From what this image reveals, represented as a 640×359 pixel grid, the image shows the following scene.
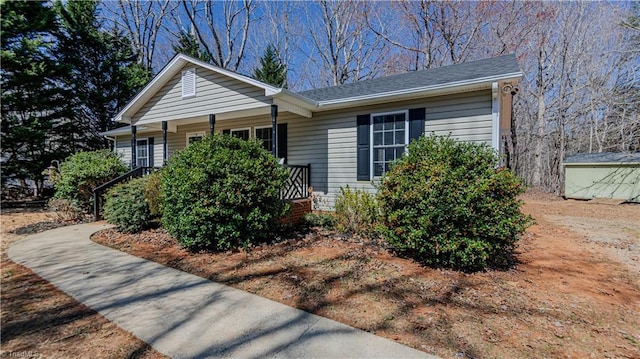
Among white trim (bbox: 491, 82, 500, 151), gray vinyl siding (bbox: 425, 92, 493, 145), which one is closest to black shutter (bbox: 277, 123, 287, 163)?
gray vinyl siding (bbox: 425, 92, 493, 145)

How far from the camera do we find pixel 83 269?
433cm

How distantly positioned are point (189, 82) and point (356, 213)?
6.56m

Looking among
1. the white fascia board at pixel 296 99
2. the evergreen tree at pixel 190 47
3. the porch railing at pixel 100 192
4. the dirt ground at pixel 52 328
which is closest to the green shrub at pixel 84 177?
the porch railing at pixel 100 192

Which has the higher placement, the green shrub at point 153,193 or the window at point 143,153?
the window at point 143,153

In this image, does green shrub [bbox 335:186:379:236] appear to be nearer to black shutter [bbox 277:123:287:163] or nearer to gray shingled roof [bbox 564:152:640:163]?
black shutter [bbox 277:123:287:163]

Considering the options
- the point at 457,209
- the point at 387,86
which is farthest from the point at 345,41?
the point at 457,209

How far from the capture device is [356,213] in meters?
5.83

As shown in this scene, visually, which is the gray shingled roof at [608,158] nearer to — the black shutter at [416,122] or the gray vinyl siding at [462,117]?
the gray vinyl siding at [462,117]

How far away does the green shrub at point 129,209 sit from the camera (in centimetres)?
647

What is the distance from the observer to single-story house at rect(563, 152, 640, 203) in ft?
36.0

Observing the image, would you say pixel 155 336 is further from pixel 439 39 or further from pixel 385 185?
pixel 439 39

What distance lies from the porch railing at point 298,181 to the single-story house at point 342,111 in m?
0.19

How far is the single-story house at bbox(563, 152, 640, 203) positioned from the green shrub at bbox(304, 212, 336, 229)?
11.7 metres

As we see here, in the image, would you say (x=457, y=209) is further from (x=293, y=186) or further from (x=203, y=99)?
(x=203, y=99)
